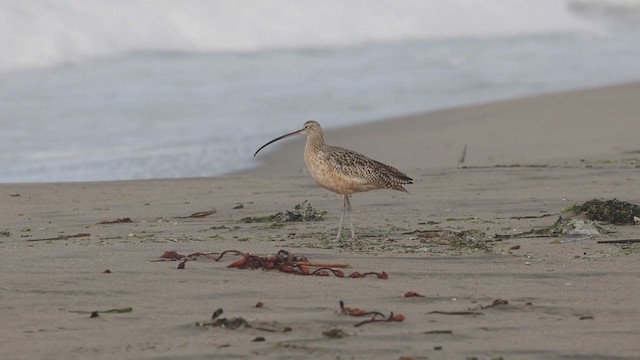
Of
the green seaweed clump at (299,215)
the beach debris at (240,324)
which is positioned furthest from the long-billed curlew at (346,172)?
the beach debris at (240,324)

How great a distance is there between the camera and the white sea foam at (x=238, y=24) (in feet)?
83.3

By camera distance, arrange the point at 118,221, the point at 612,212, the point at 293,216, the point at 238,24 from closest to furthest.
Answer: the point at 612,212
the point at 293,216
the point at 118,221
the point at 238,24

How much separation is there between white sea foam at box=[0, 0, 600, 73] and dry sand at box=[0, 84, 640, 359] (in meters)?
14.2

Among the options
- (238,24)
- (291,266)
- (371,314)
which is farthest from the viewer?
(238,24)

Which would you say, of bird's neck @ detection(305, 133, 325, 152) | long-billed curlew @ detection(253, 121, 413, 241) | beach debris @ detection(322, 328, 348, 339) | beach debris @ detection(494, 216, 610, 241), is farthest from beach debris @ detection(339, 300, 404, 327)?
bird's neck @ detection(305, 133, 325, 152)

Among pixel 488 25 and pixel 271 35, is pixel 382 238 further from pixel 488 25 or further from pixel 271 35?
pixel 488 25

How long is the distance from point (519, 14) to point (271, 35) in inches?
285

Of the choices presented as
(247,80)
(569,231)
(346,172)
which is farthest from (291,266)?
(247,80)

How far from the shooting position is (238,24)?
2827 centimetres

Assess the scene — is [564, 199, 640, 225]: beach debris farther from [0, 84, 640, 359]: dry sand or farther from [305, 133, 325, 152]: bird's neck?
[305, 133, 325, 152]: bird's neck

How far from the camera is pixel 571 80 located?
20547 millimetres

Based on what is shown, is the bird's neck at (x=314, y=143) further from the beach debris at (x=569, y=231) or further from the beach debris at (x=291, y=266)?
the beach debris at (x=291, y=266)

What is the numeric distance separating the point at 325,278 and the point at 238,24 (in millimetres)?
22201

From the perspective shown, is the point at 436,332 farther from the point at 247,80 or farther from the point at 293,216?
the point at 247,80
